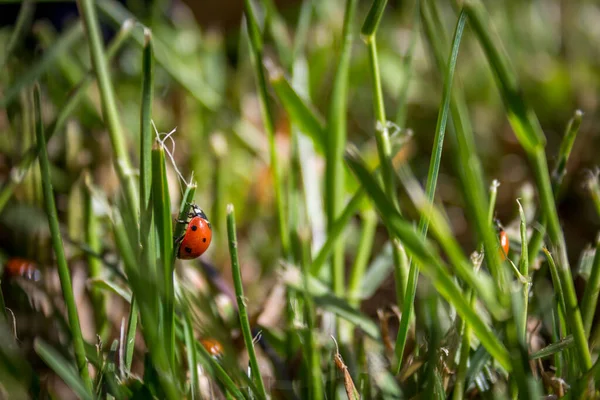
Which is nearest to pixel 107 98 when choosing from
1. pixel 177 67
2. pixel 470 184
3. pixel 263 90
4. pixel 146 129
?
pixel 146 129

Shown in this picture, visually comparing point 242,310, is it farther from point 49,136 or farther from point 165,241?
point 49,136

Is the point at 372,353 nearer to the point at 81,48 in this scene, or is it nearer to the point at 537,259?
the point at 537,259

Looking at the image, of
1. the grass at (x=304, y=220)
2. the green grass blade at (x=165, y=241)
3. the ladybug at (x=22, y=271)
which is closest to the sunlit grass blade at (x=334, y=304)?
the grass at (x=304, y=220)

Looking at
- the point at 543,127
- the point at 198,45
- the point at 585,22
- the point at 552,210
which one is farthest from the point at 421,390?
the point at 585,22

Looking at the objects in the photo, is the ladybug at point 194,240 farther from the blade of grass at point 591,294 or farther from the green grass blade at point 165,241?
the blade of grass at point 591,294

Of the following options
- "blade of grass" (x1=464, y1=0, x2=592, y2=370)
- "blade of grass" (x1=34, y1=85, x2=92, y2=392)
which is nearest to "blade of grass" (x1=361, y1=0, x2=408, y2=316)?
"blade of grass" (x1=464, y1=0, x2=592, y2=370)
